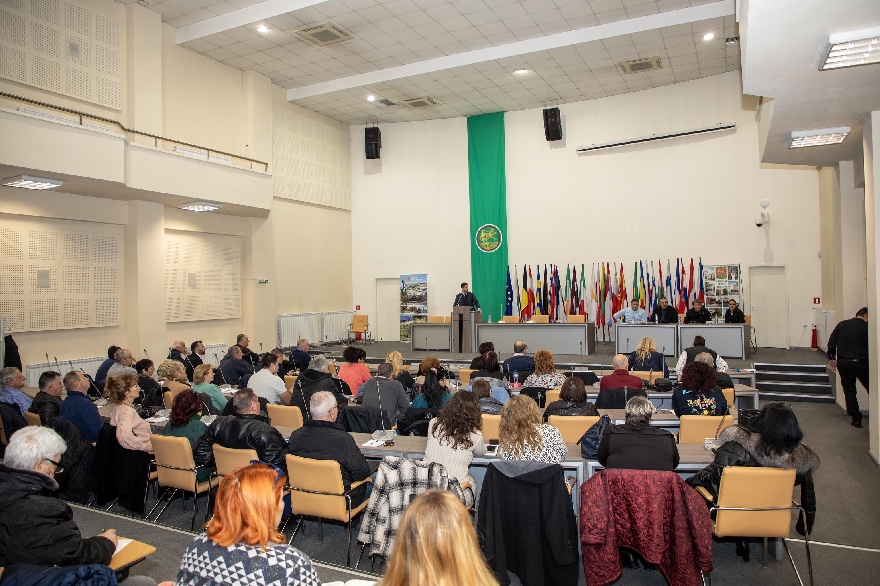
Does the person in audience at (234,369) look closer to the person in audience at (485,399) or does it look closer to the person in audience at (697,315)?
the person in audience at (485,399)

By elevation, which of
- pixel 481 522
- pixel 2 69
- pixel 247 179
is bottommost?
pixel 481 522

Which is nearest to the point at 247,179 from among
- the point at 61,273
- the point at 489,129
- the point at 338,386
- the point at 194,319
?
the point at 194,319

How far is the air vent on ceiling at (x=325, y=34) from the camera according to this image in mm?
11156

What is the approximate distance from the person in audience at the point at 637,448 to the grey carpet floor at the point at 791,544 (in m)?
0.81

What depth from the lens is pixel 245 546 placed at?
203 cm

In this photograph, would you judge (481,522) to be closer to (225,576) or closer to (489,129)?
(225,576)

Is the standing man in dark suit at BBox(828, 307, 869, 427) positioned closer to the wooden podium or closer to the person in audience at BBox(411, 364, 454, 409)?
the person in audience at BBox(411, 364, 454, 409)

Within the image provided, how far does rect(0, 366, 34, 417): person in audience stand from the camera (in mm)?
5949

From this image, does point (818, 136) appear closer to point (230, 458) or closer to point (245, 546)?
point (230, 458)

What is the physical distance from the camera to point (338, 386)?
682 cm

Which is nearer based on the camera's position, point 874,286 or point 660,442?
point 660,442

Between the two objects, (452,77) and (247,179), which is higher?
(452,77)

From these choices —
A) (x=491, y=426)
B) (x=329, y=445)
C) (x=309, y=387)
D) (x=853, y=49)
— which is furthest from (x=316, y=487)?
(x=853, y=49)

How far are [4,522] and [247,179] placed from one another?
1099 centimetres
